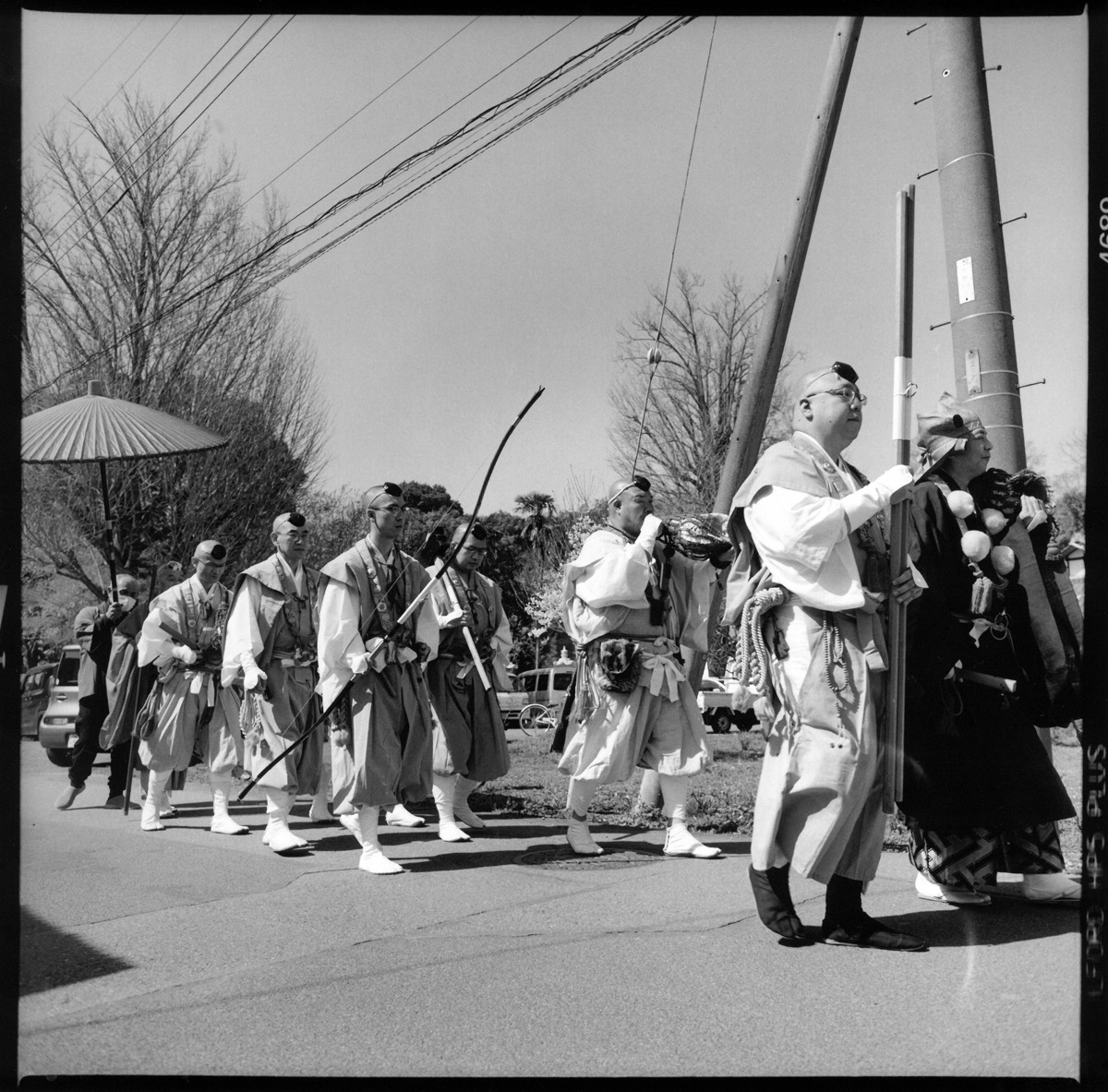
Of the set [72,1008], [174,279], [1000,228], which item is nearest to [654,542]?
[1000,228]

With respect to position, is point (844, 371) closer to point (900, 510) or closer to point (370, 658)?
point (900, 510)

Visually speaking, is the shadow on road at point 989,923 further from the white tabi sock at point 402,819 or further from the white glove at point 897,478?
the white tabi sock at point 402,819

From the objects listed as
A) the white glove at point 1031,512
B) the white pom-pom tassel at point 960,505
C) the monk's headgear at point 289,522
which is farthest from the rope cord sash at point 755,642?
the monk's headgear at point 289,522

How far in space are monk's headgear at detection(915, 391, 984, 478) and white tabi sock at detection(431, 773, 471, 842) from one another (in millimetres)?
3223

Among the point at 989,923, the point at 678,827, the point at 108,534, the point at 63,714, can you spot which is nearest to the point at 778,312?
the point at 678,827

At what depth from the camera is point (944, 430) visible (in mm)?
4219

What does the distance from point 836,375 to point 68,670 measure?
22.7ft

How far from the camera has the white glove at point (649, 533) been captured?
539 centimetres

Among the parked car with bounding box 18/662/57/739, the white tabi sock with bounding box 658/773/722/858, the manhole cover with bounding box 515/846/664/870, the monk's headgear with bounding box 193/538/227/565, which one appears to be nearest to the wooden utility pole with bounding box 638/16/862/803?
the white tabi sock with bounding box 658/773/722/858

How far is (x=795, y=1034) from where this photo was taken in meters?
2.86

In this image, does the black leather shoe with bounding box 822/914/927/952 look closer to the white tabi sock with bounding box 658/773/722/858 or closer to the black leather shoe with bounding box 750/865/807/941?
the black leather shoe with bounding box 750/865/807/941

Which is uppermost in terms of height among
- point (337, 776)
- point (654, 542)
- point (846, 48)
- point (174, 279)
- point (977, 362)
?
point (846, 48)

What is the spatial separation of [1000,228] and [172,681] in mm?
5617

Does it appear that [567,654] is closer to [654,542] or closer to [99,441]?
[654,542]
